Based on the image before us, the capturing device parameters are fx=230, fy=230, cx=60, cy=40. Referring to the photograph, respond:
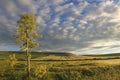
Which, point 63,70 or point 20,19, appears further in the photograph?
point 63,70

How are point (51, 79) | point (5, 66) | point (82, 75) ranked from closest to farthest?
point (51, 79) → point (82, 75) → point (5, 66)

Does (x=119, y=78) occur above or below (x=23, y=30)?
below

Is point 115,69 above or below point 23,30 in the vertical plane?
below

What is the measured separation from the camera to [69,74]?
53312mm

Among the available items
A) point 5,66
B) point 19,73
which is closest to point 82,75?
point 19,73

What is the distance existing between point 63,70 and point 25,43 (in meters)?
15.2

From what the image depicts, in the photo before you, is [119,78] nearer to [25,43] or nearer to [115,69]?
[115,69]

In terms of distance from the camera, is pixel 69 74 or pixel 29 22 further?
pixel 69 74

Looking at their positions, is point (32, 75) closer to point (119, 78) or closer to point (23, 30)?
point (23, 30)

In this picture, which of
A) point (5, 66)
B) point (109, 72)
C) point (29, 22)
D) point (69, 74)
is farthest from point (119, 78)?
point (5, 66)

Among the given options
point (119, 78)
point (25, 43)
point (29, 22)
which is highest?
point (29, 22)

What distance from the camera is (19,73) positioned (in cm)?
5297

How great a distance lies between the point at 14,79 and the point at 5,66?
7.65 m

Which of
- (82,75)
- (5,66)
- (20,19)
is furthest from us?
(5,66)
